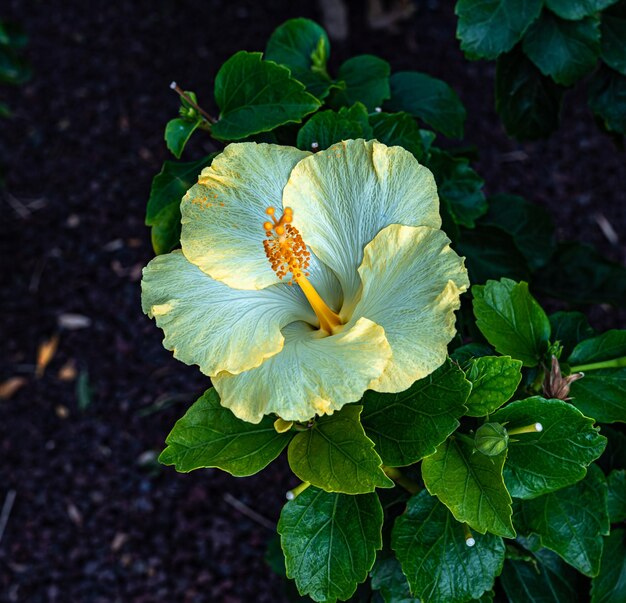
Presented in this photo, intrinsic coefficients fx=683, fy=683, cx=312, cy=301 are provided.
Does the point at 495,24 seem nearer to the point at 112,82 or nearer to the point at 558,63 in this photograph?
the point at 558,63

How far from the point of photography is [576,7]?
145 cm

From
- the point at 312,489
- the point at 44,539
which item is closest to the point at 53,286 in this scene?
the point at 44,539

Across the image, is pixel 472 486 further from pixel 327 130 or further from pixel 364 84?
pixel 364 84

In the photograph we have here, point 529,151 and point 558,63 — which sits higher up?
point 558,63

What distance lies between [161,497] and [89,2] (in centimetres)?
257

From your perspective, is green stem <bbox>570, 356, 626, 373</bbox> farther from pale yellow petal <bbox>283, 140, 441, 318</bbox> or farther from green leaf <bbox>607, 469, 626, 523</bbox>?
pale yellow petal <bbox>283, 140, 441, 318</bbox>

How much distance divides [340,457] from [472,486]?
21cm

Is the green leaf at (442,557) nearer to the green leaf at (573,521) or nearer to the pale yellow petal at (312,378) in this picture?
the green leaf at (573,521)

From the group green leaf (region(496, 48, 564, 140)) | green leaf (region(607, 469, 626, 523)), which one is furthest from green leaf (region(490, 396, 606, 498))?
green leaf (region(496, 48, 564, 140))

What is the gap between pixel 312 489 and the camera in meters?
1.15

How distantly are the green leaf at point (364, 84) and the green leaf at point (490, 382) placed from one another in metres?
0.66

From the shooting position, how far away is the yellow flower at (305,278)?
0.93 metres

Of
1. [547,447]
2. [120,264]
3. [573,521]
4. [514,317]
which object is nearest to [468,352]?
[514,317]

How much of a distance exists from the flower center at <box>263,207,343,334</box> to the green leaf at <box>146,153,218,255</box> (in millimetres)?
235
